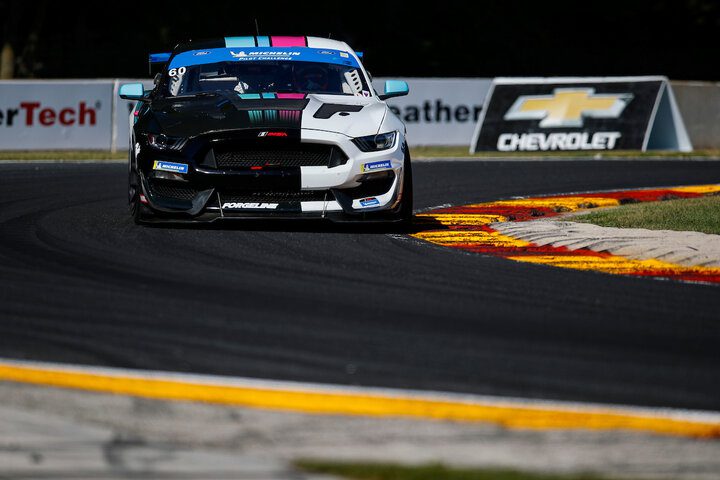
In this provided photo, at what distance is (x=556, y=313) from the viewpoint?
7.52 m

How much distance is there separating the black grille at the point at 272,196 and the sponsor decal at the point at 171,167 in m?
0.33

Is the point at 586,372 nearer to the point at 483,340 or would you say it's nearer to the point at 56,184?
the point at 483,340

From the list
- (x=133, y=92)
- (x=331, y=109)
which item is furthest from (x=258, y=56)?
(x=331, y=109)

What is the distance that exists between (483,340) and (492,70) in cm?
3784

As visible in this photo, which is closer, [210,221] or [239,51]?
[210,221]

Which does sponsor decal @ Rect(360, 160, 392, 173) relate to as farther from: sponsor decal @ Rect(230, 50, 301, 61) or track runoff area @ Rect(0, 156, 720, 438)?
sponsor decal @ Rect(230, 50, 301, 61)

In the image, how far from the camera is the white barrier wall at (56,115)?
21.4 m

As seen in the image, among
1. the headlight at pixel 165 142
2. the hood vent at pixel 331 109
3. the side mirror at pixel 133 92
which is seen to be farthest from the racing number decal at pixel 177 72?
the hood vent at pixel 331 109

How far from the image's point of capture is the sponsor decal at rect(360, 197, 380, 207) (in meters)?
10.5

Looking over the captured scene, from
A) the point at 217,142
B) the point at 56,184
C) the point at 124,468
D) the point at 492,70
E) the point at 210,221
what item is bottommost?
the point at 492,70

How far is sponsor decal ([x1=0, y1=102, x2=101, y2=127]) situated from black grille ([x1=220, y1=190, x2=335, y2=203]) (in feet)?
38.8

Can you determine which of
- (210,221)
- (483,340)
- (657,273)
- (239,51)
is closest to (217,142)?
(210,221)

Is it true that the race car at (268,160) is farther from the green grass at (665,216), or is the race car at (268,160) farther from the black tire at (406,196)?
the green grass at (665,216)

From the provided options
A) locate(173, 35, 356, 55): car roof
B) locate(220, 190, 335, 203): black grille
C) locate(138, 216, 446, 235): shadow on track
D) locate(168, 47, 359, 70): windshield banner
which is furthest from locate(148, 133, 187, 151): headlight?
locate(173, 35, 356, 55): car roof
